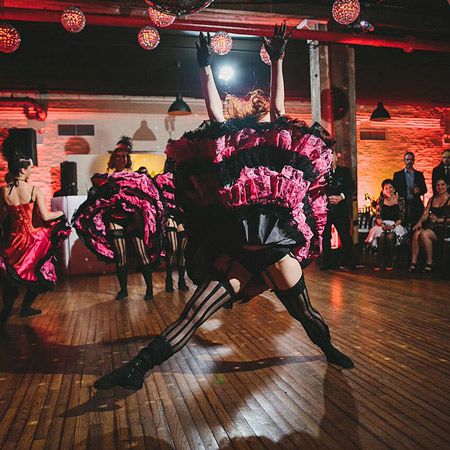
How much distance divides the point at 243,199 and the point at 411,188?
19.1 feet

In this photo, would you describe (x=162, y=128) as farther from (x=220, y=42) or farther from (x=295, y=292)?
(x=295, y=292)

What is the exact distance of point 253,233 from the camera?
2.01m

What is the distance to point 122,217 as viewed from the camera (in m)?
4.70

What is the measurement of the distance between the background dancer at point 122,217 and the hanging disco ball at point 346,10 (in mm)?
2928

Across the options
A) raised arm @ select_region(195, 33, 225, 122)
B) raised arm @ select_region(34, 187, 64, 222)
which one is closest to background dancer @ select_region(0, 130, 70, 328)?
raised arm @ select_region(34, 187, 64, 222)

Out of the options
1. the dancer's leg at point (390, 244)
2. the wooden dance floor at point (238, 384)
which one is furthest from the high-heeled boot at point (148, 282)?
the dancer's leg at point (390, 244)

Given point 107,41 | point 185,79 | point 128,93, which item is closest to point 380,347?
point 107,41

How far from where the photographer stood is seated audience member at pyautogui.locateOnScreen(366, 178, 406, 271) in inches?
242

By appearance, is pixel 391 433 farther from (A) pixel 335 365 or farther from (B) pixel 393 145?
(B) pixel 393 145

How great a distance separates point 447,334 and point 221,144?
83.2 inches

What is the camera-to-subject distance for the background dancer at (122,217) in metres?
4.59

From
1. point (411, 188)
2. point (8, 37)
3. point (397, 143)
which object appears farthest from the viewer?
point (397, 143)

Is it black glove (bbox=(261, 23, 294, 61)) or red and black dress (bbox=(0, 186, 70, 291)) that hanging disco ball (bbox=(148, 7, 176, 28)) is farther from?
black glove (bbox=(261, 23, 294, 61))

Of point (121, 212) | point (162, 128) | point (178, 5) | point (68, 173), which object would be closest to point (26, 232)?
point (121, 212)
